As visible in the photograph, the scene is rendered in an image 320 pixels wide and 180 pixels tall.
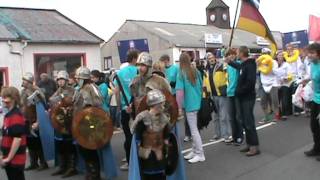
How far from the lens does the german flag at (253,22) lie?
10375 mm

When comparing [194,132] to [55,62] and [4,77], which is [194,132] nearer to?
[4,77]

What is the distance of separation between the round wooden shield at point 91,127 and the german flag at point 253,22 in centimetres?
466

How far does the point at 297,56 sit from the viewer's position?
12.9 metres

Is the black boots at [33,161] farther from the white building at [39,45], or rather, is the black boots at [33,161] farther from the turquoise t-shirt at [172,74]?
the white building at [39,45]

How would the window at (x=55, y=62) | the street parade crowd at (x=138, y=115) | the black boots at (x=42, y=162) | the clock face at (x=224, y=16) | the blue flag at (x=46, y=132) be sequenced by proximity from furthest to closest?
the clock face at (x=224, y=16)
the window at (x=55, y=62)
the black boots at (x=42, y=162)
the blue flag at (x=46, y=132)
the street parade crowd at (x=138, y=115)

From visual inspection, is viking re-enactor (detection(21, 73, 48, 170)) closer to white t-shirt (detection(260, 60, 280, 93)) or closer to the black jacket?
the black jacket

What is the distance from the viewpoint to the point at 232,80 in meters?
9.04

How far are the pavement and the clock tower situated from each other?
57647 mm

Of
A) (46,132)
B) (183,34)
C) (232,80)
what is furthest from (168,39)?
(46,132)

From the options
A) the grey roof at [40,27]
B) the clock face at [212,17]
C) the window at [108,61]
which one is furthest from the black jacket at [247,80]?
the clock face at [212,17]

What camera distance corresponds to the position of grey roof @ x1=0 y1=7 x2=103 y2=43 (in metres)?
19.6

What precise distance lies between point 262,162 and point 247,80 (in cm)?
137

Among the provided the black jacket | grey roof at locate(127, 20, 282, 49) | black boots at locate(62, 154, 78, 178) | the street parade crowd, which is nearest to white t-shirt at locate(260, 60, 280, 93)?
the street parade crowd

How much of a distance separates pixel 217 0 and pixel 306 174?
64.9 m
